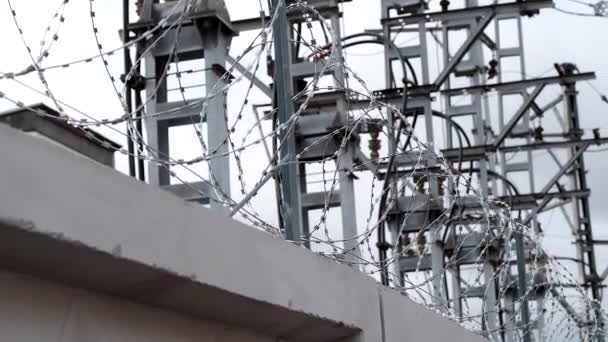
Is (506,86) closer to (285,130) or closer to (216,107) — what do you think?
(216,107)

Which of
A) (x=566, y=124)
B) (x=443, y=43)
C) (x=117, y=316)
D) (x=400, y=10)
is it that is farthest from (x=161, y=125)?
(x=566, y=124)

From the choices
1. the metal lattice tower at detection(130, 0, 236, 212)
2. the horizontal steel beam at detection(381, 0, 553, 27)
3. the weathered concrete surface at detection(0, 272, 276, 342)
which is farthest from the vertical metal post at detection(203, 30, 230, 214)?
the horizontal steel beam at detection(381, 0, 553, 27)

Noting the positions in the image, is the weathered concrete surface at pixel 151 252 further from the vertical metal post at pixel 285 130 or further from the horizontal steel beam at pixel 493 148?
the horizontal steel beam at pixel 493 148

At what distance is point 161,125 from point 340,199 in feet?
12.7

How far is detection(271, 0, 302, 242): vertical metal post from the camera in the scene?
16.0ft

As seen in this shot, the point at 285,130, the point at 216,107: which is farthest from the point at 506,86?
the point at 285,130

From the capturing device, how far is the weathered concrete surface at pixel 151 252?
3.19m

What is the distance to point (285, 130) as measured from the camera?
4.99 m

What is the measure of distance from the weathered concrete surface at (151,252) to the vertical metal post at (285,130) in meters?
0.16

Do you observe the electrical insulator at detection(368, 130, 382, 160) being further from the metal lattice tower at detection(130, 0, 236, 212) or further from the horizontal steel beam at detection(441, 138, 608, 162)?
the metal lattice tower at detection(130, 0, 236, 212)

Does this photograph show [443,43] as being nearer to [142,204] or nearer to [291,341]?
[291,341]

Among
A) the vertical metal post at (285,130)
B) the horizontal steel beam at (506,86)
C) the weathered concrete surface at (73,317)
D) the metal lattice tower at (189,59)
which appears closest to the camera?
the weathered concrete surface at (73,317)

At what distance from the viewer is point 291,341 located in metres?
4.91

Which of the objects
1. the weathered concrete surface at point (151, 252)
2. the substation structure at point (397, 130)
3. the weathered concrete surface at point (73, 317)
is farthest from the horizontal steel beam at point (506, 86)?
the weathered concrete surface at point (73, 317)
